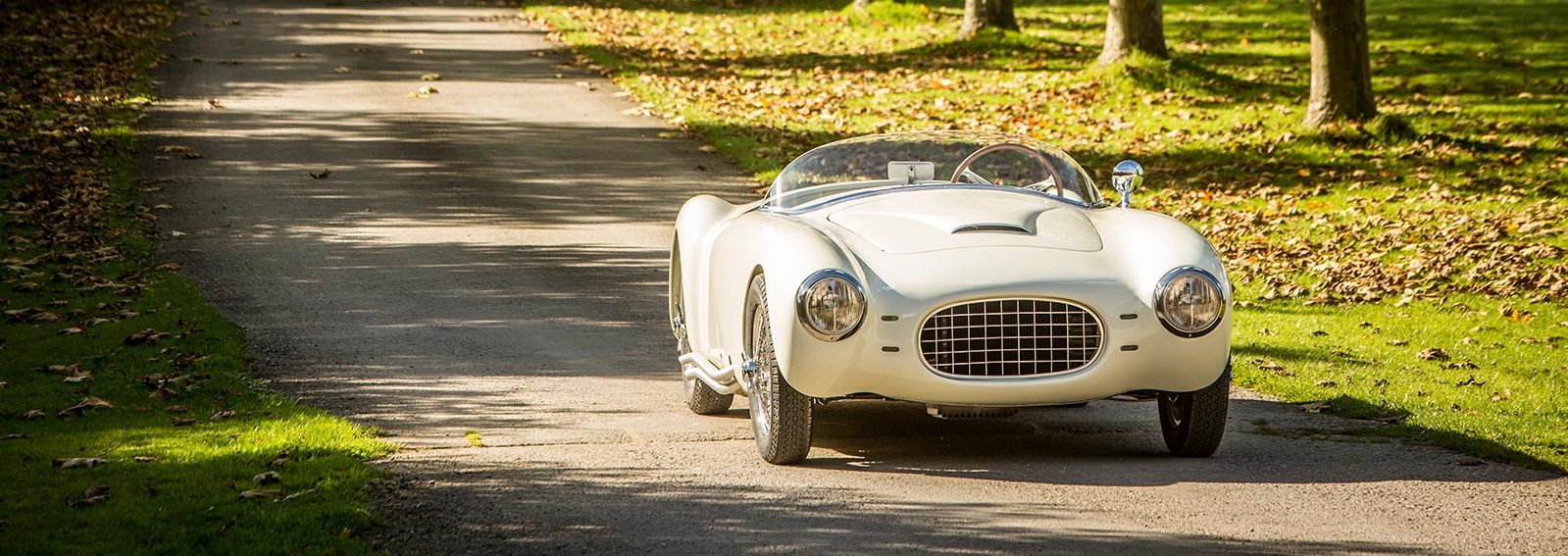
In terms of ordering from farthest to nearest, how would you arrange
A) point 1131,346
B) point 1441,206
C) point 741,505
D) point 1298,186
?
point 1298,186 < point 1441,206 < point 1131,346 < point 741,505

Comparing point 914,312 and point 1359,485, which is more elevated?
point 914,312

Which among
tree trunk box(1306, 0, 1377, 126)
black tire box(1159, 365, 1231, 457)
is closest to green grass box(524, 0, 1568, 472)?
tree trunk box(1306, 0, 1377, 126)

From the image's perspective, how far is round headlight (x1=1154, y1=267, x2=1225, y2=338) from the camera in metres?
6.74

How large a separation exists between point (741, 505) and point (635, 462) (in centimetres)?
89

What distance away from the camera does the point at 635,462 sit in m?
7.05

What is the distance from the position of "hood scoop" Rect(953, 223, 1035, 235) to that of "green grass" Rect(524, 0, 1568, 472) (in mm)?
2233

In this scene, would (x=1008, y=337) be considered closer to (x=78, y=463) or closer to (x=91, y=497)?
(x=91, y=497)

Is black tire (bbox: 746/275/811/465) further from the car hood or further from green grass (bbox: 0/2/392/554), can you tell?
green grass (bbox: 0/2/392/554)

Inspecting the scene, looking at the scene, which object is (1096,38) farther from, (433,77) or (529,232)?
(529,232)

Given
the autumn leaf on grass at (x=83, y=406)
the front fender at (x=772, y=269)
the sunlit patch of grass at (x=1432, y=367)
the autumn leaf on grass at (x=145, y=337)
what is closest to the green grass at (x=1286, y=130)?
the sunlit patch of grass at (x=1432, y=367)

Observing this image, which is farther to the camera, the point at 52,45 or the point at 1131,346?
the point at 52,45

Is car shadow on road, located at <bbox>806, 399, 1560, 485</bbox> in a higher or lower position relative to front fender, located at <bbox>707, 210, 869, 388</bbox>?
lower

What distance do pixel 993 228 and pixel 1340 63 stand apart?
1193cm

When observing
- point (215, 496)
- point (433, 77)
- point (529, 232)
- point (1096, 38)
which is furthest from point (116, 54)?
point (215, 496)
